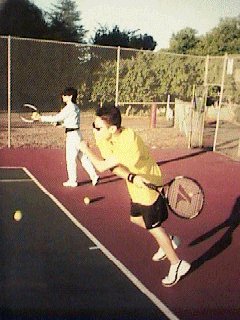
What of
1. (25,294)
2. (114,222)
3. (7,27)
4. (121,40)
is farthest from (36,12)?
(25,294)

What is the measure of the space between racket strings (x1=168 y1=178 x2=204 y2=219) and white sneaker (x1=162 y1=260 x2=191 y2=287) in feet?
1.89

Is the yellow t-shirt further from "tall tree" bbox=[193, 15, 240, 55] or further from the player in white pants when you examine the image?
"tall tree" bbox=[193, 15, 240, 55]

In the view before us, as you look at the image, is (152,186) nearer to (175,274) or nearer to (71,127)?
(175,274)

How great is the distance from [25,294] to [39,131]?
11622mm

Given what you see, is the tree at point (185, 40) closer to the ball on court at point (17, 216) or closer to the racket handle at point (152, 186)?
the ball on court at point (17, 216)

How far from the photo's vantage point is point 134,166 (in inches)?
148

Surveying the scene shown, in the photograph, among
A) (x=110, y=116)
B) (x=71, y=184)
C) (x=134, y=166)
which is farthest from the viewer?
(x=71, y=184)

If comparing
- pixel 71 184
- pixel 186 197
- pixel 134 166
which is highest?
pixel 134 166

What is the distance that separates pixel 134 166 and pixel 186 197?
967 millimetres

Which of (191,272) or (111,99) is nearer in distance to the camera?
(191,272)

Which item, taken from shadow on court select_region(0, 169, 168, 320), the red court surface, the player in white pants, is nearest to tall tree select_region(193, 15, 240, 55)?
the red court surface

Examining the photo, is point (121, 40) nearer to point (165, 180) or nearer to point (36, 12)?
point (36, 12)

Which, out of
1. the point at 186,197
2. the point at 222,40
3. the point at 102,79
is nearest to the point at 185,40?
the point at 222,40

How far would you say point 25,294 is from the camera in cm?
363
